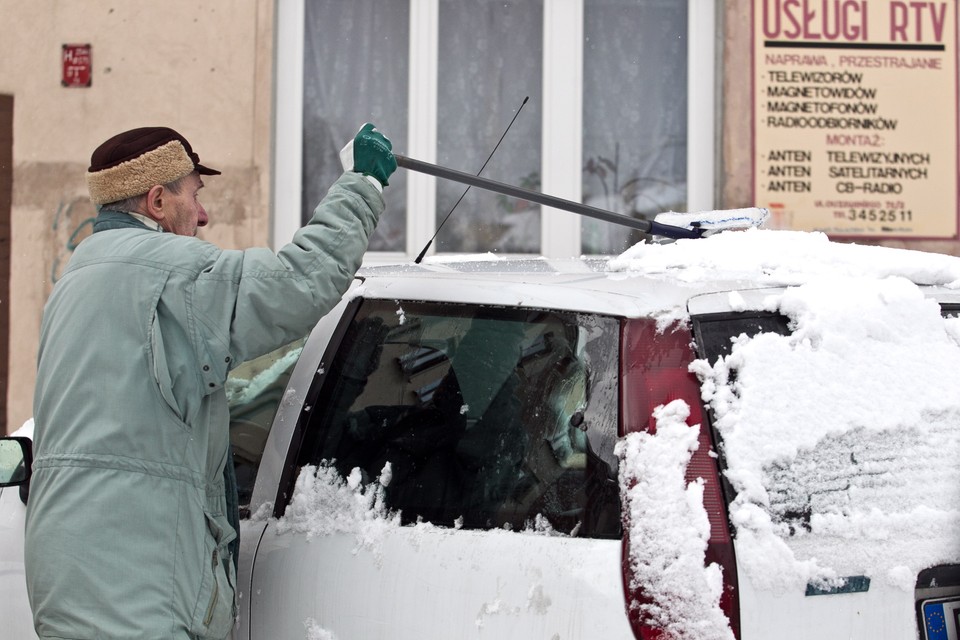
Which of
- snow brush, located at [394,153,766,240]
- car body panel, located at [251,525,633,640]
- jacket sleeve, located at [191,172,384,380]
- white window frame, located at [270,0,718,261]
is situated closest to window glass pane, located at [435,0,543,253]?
white window frame, located at [270,0,718,261]

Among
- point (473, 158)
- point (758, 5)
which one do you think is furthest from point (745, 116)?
point (473, 158)

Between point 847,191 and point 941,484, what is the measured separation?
5.20 meters

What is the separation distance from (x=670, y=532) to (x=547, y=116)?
5.41 m

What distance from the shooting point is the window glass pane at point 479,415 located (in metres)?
1.87

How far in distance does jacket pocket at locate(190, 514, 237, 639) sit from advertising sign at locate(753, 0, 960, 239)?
17.8ft

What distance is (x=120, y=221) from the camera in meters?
2.13

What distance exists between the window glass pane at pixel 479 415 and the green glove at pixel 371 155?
1.00 feet

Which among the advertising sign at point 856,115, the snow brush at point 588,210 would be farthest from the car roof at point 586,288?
the advertising sign at point 856,115

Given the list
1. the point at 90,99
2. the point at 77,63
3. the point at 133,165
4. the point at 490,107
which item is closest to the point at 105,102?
the point at 90,99

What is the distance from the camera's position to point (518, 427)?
2002 mm

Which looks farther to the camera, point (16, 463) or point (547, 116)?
point (547, 116)

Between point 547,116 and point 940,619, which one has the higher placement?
point 547,116

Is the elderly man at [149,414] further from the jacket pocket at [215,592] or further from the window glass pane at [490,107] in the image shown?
the window glass pane at [490,107]

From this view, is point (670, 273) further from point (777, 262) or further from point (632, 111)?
point (632, 111)
